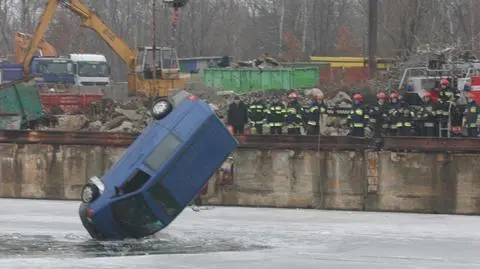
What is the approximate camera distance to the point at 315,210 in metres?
20.3

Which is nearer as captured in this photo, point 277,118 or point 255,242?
point 255,242

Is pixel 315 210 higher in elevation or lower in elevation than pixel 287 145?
lower

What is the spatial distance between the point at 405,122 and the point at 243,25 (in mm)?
76131

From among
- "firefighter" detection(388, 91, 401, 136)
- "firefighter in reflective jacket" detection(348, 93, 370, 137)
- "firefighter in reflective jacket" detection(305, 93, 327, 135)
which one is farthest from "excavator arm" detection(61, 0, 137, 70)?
"firefighter" detection(388, 91, 401, 136)

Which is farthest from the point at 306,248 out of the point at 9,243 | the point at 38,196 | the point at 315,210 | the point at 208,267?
the point at 38,196

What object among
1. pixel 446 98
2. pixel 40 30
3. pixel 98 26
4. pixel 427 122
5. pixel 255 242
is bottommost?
pixel 255 242

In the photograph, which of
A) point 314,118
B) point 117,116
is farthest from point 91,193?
point 117,116

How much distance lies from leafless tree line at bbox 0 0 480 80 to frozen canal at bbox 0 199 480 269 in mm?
Result: 48195

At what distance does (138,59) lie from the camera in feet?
137

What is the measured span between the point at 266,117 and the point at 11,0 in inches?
3309

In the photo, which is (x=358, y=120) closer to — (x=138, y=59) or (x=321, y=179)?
(x=321, y=179)

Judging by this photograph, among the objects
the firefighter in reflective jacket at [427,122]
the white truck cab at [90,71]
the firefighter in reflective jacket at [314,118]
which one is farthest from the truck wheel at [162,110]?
the white truck cab at [90,71]

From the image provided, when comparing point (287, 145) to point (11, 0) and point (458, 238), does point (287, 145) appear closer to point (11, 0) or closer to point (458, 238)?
point (458, 238)

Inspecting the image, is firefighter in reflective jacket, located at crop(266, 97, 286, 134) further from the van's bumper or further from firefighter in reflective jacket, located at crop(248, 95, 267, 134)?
the van's bumper
